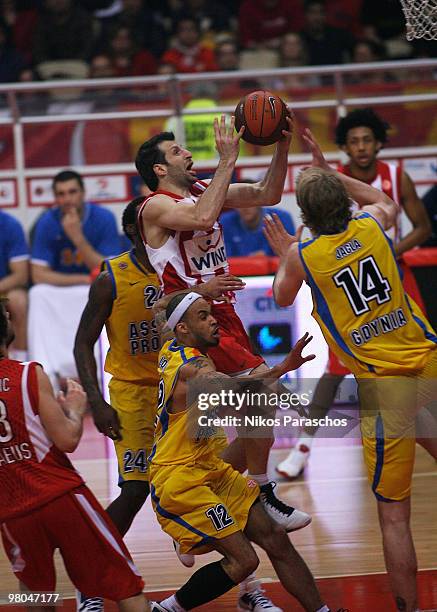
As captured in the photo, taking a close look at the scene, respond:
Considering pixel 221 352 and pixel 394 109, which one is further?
pixel 394 109

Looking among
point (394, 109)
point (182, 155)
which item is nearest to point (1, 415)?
point (182, 155)

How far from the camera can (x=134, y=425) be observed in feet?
16.6

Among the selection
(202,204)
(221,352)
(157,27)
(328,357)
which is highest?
(157,27)

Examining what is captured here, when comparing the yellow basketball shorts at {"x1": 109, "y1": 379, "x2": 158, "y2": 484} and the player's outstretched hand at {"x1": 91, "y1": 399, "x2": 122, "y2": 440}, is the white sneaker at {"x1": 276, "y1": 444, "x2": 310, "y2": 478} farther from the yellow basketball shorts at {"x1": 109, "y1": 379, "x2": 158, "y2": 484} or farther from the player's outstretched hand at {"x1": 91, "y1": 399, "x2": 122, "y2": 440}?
the player's outstretched hand at {"x1": 91, "y1": 399, "x2": 122, "y2": 440}

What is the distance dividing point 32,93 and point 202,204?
5628mm

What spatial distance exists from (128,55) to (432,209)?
183 inches

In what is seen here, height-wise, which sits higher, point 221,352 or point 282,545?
point 221,352

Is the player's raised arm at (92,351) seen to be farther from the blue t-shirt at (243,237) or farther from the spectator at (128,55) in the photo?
the spectator at (128,55)

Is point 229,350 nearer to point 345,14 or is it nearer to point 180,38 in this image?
point 180,38

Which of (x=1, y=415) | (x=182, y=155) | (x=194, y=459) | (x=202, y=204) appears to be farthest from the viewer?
(x=182, y=155)

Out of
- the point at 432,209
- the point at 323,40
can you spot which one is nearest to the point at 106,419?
the point at 432,209

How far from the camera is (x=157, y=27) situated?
42.3 feet

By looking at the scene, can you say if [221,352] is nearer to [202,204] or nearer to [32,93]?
[202,204]

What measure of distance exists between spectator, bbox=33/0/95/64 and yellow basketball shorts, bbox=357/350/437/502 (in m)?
9.22
